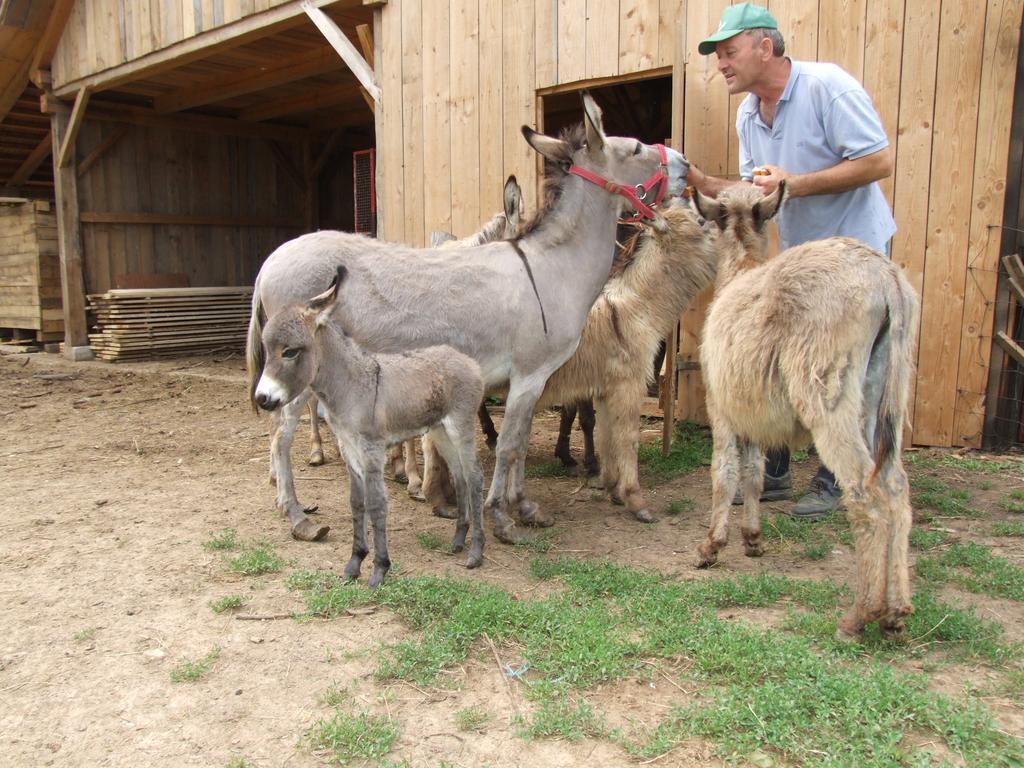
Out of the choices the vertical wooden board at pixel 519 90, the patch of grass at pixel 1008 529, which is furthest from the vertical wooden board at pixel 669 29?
the patch of grass at pixel 1008 529

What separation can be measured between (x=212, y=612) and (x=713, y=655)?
220 cm

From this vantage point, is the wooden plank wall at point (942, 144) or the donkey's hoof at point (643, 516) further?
the wooden plank wall at point (942, 144)

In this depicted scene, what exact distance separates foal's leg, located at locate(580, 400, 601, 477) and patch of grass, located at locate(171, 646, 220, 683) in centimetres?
345

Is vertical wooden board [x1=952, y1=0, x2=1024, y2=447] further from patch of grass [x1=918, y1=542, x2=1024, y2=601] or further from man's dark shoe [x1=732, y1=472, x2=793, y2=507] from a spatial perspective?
patch of grass [x1=918, y1=542, x2=1024, y2=601]

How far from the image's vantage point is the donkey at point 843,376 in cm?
288

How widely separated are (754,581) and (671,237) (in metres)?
2.56

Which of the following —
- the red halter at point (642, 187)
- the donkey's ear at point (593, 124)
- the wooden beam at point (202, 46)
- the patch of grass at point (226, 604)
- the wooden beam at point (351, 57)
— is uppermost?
the wooden beam at point (202, 46)

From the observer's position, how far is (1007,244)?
208 inches

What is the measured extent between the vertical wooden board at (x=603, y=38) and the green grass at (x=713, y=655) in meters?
4.45

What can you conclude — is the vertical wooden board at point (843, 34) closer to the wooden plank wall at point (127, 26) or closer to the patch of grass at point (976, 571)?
Result: the patch of grass at point (976, 571)

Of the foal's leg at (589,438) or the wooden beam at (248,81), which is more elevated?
the wooden beam at (248,81)

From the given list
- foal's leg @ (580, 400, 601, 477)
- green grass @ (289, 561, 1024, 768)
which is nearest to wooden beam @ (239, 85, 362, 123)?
foal's leg @ (580, 400, 601, 477)

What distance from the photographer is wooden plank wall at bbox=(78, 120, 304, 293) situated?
527 inches

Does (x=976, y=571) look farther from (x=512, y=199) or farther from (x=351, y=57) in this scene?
(x=351, y=57)
